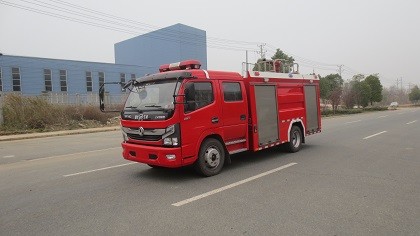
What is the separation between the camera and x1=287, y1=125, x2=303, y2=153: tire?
10.1 m

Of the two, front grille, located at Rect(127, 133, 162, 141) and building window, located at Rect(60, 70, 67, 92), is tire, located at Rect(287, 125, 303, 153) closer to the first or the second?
front grille, located at Rect(127, 133, 162, 141)

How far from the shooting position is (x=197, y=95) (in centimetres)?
702

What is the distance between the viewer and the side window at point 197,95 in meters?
6.80

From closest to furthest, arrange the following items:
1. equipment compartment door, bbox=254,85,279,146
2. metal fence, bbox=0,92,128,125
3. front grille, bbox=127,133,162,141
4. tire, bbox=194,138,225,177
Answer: front grille, bbox=127,133,162,141 < tire, bbox=194,138,225,177 < equipment compartment door, bbox=254,85,279,146 < metal fence, bbox=0,92,128,125

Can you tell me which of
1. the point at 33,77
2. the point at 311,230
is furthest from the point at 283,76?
the point at 33,77

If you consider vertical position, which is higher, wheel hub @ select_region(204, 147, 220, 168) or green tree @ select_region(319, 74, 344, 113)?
green tree @ select_region(319, 74, 344, 113)

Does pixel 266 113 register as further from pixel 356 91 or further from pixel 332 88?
pixel 356 91

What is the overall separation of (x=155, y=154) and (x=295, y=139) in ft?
17.2

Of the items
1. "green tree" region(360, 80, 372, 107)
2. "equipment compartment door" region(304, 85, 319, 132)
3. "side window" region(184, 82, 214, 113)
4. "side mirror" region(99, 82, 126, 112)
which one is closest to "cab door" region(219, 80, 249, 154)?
"side window" region(184, 82, 214, 113)

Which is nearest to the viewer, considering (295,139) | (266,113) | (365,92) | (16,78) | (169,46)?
(266,113)

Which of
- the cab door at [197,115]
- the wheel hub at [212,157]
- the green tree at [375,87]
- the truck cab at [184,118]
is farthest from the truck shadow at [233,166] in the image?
the green tree at [375,87]

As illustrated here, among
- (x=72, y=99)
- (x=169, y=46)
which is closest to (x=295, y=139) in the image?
(x=72, y=99)

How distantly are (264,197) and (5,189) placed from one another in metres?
5.14

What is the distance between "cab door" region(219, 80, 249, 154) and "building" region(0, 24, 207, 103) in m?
20.7
